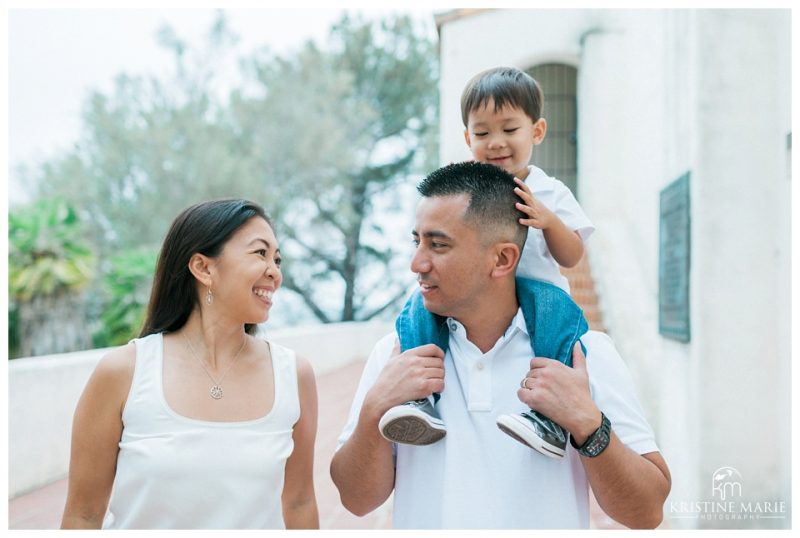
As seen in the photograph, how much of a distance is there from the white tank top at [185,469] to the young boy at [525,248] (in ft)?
1.54

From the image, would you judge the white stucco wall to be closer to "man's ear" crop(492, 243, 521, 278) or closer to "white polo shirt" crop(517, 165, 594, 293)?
"white polo shirt" crop(517, 165, 594, 293)

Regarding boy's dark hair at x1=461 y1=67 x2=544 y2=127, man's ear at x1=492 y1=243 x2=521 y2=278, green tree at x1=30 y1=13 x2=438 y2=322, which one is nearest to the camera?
man's ear at x1=492 y1=243 x2=521 y2=278

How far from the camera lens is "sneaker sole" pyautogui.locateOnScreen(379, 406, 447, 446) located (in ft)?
5.01

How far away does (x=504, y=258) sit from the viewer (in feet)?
5.69

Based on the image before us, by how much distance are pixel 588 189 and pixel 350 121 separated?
9752 mm

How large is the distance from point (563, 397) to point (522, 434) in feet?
0.40

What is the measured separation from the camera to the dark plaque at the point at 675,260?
404 cm

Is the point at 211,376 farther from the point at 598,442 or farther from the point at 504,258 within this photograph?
the point at 598,442

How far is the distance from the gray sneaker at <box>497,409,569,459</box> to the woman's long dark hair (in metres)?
0.91

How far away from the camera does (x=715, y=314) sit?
383 cm

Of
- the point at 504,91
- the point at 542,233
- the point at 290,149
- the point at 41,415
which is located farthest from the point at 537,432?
the point at 290,149

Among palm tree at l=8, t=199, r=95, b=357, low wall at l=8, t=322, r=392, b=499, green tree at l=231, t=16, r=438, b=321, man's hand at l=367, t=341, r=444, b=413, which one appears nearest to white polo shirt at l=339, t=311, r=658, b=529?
man's hand at l=367, t=341, r=444, b=413

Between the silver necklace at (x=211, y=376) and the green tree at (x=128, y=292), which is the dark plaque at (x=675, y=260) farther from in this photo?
the green tree at (x=128, y=292)

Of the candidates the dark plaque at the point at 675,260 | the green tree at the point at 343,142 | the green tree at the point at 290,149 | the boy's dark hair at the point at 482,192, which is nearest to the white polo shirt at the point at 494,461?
the boy's dark hair at the point at 482,192
